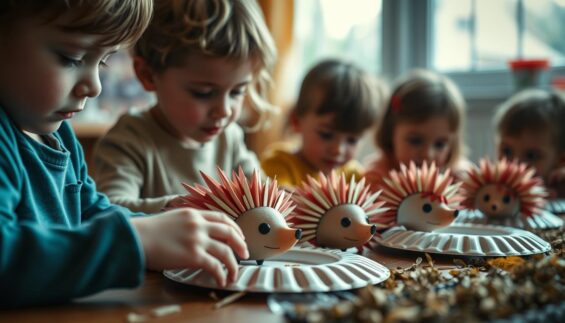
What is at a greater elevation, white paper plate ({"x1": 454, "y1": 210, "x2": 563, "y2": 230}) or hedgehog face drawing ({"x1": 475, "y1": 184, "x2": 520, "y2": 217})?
hedgehog face drawing ({"x1": 475, "y1": 184, "x2": 520, "y2": 217})

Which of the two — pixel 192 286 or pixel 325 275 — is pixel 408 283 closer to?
pixel 325 275

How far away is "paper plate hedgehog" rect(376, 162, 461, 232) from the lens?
1.01 metres

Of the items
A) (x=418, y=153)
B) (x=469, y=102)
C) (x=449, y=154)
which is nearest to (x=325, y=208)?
(x=418, y=153)

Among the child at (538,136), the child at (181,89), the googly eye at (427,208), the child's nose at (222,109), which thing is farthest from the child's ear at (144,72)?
the child at (538,136)

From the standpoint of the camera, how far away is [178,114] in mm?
1292

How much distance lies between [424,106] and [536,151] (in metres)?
0.34

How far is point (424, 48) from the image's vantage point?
3.01m

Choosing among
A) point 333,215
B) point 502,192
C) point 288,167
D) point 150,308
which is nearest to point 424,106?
point 288,167

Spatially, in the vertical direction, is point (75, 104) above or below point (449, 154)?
above

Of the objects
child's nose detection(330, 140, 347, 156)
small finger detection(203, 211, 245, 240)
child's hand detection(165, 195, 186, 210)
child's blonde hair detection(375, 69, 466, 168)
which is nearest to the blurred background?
child's blonde hair detection(375, 69, 466, 168)

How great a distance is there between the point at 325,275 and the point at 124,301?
8.3 inches

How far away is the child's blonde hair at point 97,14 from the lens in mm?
694

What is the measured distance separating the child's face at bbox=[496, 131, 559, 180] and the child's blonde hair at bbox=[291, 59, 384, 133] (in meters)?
0.38

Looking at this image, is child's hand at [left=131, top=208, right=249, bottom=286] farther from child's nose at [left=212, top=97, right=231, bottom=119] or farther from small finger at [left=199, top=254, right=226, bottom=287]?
child's nose at [left=212, top=97, right=231, bottom=119]
